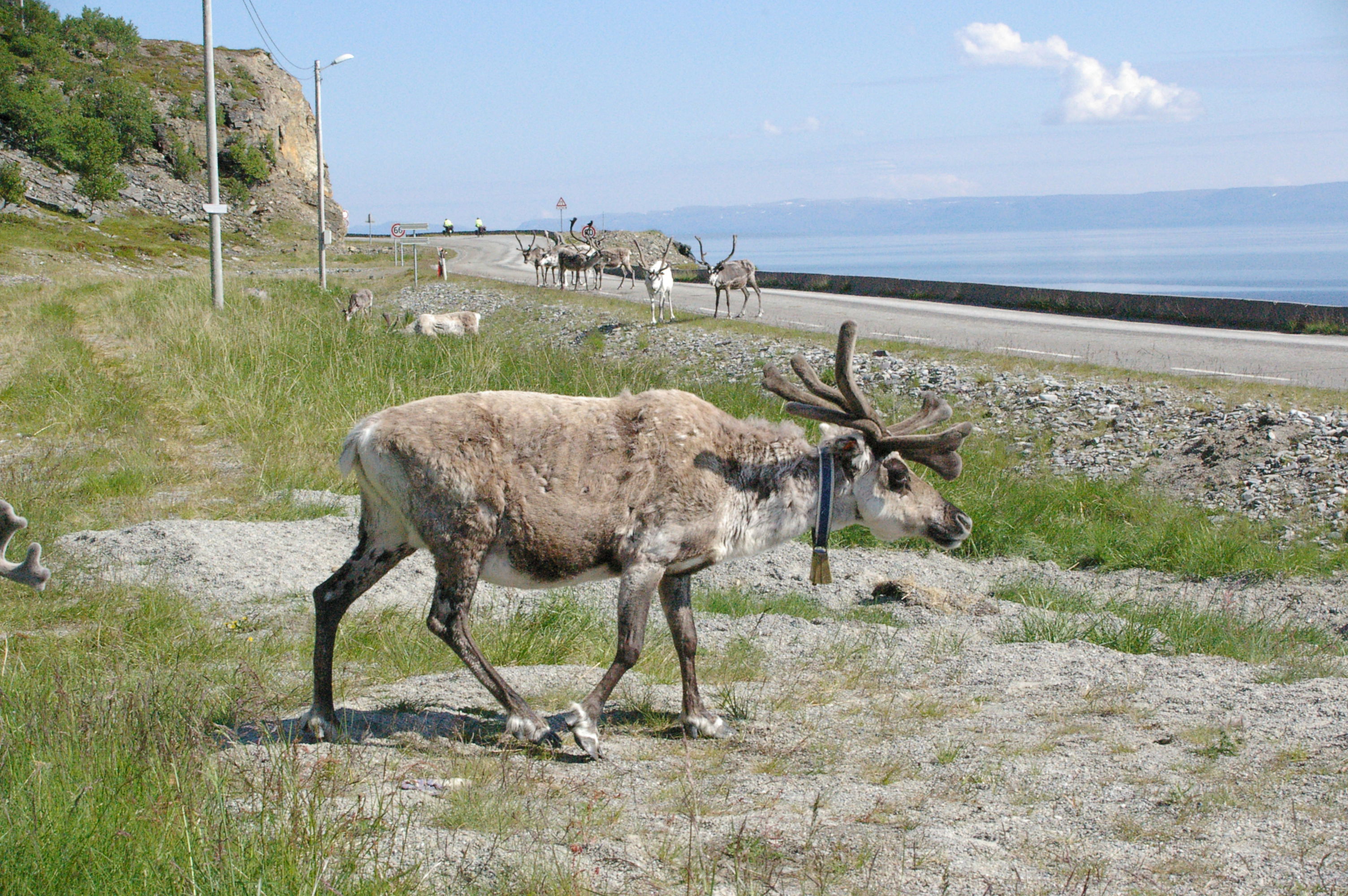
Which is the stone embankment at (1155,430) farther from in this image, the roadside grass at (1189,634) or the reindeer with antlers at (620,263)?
the reindeer with antlers at (620,263)

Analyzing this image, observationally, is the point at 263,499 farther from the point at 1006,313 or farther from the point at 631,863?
the point at 1006,313

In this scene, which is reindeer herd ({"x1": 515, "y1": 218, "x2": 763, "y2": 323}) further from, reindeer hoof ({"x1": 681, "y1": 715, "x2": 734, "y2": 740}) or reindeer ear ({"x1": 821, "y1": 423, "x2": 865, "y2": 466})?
reindeer hoof ({"x1": 681, "y1": 715, "x2": 734, "y2": 740})

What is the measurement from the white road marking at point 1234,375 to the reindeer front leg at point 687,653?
13251 mm

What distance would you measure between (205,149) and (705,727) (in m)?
77.2

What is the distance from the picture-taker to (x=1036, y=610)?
918 cm

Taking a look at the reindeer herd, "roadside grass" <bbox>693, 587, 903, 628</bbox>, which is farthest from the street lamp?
"roadside grass" <bbox>693, 587, 903, 628</bbox>

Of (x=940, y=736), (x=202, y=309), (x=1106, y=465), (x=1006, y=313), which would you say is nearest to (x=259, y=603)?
(x=940, y=736)

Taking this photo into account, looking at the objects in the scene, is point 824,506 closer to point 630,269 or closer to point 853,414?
point 853,414

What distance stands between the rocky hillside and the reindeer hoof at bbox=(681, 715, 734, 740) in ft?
168

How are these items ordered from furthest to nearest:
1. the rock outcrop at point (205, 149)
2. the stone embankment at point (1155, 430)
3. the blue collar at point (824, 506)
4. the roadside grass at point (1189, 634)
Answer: the rock outcrop at point (205, 149)
the stone embankment at point (1155, 430)
the roadside grass at point (1189, 634)
the blue collar at point (824, 506)

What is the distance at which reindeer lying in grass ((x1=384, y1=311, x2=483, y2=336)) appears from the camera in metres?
22.8

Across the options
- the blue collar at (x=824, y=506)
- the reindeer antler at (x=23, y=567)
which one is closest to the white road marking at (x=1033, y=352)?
the blue collar at (x=824, y=506)

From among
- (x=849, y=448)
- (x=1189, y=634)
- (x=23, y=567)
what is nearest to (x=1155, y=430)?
(x=1189, y=634)

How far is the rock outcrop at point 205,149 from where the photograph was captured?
6000cm
